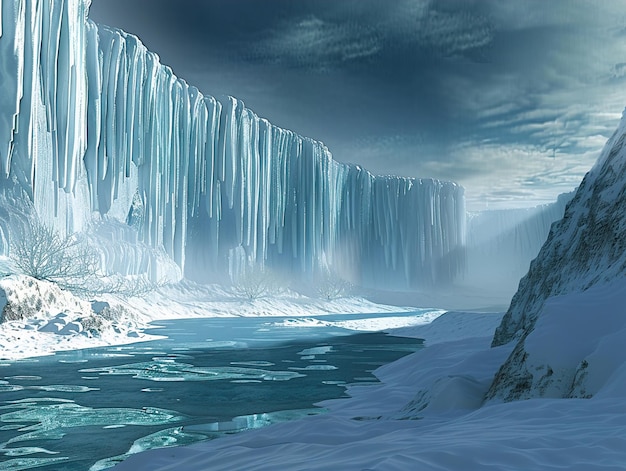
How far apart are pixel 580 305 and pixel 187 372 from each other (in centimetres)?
700

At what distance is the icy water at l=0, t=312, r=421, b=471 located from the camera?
502cm

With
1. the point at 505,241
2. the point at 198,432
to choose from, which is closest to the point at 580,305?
the point at 198,432

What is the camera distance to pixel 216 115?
128 ft

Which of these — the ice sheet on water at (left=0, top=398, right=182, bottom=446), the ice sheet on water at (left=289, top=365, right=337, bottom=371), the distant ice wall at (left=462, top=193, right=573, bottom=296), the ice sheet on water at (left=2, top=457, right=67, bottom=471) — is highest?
the distant ice wall at (left=462, top=193, right=573, bottom=296)

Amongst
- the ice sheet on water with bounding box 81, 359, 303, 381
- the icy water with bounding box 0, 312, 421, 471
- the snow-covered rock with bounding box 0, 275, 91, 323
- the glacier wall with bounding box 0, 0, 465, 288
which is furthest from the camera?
the glacier wall with bounding box 0, 0, 465, 288

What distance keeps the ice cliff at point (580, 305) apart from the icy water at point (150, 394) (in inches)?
105

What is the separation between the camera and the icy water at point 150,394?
16.5 ft

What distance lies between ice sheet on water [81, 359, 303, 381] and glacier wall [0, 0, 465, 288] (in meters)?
16.2

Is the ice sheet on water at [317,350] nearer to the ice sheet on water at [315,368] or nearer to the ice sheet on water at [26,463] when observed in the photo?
the ice sheet on water at [315,368]

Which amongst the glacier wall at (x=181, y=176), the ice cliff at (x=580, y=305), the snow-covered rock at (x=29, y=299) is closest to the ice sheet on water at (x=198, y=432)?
the ice cliff at (x=580, y=305)

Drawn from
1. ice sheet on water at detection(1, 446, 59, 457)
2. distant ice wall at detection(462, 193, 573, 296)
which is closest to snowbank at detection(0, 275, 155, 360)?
ice sheet on water at detection(1, 446, 59, 457)

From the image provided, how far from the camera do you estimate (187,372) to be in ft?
32.6

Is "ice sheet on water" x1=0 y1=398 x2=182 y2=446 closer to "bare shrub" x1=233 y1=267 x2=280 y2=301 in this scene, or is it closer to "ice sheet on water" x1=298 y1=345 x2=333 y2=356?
"ice sheet on water" x1=298 y1=345 x2=333 y2=356

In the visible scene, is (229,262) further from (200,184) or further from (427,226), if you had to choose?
(427,226)
